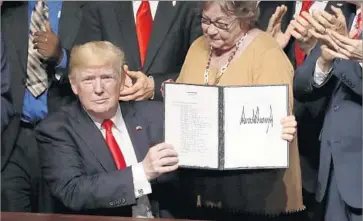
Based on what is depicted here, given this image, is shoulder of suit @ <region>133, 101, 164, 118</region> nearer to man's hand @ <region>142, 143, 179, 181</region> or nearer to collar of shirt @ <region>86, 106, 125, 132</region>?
collar of shirt @ <region>86, 106, 125, 132</region>

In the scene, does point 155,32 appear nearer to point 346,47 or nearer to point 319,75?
point 319,75

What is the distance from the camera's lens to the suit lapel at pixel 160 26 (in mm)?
2633

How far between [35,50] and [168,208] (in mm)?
707

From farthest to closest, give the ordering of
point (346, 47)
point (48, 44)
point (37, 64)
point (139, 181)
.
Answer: point (37, 64) → point (48, 44) → point (139, 181) → point (346, 47)

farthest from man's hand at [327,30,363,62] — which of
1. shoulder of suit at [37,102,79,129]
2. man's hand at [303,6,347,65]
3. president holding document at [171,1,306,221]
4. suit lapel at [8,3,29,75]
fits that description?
suit lapel at [8,3,29,75]

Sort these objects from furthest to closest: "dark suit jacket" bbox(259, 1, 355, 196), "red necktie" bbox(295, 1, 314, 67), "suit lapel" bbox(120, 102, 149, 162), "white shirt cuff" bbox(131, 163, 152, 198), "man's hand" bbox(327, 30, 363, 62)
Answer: "red necktie" bbox(295, 1, 314, 67), "dark suit jacket" bbox(259, 1, 355, 196), "suit lapel" bbox(120, 102, 149, 162), "white shirt cuff" bbox(131, 163, 152, 198), "man's hand" bbox(327, 30, 363, 62)

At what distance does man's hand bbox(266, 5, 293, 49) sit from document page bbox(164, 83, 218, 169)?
0.51 m

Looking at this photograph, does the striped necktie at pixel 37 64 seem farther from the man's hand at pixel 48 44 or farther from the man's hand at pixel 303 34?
the man's hand at pixel 303 34

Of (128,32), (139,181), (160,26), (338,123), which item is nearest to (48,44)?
(128,32)

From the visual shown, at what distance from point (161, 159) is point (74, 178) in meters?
0.25

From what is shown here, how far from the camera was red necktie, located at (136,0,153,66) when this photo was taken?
2658mm

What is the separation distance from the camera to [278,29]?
264 cm

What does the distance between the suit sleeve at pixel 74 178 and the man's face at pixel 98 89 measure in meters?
0.10

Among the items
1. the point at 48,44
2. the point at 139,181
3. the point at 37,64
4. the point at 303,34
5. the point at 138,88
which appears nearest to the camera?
the point at 139,181
